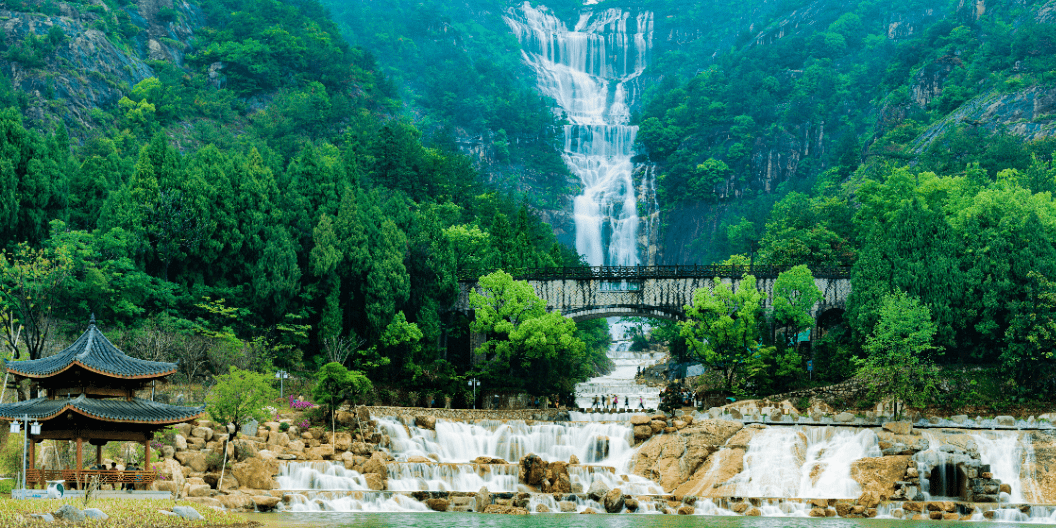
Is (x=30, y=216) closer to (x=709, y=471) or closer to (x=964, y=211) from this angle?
(x=709, y=471)

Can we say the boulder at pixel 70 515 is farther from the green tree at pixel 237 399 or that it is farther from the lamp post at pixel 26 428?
the green tree at pixel 237 399

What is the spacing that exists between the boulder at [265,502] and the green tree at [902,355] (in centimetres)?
2650

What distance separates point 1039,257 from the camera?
48.6 m

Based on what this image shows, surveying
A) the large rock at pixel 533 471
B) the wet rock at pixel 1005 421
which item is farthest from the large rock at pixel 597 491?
the wet rock at pixel 1005 421

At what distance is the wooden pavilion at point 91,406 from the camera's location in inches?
1209

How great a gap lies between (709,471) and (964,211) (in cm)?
2121

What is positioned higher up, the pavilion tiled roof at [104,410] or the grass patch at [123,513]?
the pavilion tiled roof at [104,410]

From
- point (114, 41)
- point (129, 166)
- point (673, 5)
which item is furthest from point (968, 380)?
point (673, 5)

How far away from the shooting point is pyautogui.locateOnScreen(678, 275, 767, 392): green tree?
2047 inches

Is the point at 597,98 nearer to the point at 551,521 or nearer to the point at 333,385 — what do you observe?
the point at 333,385

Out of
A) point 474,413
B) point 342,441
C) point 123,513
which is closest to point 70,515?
point 123,513

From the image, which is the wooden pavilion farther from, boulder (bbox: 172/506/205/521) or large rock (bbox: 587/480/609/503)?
large rock (bbox: 587/480/609/503)

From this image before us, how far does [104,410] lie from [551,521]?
45.7 feet

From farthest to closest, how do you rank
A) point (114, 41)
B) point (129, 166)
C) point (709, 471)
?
point (114, 41)
point (129, 166)
point (709, 471)
